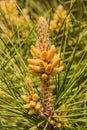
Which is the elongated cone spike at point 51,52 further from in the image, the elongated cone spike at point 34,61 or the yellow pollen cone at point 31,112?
the yellow pollen cone at point 31,112

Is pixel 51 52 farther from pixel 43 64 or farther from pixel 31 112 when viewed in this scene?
pixel 31 112

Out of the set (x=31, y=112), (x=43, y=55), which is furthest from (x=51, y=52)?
(x=31, y=112)

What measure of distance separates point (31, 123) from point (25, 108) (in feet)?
0.24

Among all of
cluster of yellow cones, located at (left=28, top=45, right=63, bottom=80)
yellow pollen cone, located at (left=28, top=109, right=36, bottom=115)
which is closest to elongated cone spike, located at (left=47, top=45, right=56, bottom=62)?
cluster of yellow cones, located at (left=28, top=45, right=63, bottom=80)

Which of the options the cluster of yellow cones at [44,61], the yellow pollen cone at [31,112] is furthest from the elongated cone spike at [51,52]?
the yellow pollen cone at [31,112]

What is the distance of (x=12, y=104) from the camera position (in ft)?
2.58

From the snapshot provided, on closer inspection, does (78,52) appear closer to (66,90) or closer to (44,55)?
(66,90)

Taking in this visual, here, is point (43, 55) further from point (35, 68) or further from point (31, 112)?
point (31, 112)

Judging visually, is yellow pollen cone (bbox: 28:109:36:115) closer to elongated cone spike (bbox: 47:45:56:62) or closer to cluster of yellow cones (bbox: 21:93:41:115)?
cluster of yellow cones (bbox: 21:93:41:115)

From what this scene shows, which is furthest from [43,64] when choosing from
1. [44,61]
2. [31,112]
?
[31,112]

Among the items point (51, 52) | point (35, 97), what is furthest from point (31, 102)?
point (51, 52)

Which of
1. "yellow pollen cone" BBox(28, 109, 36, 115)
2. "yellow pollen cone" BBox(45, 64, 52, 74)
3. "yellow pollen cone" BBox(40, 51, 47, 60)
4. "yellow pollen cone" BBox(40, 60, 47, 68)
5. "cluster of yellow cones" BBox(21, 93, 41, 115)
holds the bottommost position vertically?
"yellow pollen cone" BBox(28, 109, 36, 115)

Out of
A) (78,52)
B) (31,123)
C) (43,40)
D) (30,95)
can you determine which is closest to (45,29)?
(43,40)

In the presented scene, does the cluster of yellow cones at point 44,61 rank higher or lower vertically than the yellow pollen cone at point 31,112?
higher
